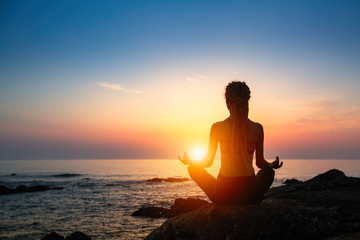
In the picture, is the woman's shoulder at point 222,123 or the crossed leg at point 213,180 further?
the crossed leg at point 213,180

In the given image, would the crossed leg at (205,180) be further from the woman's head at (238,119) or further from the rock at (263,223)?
the woman's head at (238,119)

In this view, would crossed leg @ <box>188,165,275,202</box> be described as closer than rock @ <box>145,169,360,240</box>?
No

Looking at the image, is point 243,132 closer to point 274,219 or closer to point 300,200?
point 274,219

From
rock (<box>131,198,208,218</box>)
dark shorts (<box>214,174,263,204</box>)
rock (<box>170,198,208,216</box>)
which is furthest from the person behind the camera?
rock (<box>170,198,208,216</box>)

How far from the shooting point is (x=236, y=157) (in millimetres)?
4789

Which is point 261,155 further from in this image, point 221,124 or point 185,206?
point 185,206

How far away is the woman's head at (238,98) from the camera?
4742 mm

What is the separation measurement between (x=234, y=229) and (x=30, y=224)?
→ 18471 millimetres

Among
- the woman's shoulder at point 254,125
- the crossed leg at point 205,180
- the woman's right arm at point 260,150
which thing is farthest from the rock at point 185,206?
the woman's shoulder at point 254,125

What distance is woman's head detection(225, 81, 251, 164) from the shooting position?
4.76 metres

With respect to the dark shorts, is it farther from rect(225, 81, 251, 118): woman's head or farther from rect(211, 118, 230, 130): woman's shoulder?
rect(225, 81, 251, 118): woman's head

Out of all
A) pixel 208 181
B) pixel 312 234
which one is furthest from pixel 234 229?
pixel 312 234

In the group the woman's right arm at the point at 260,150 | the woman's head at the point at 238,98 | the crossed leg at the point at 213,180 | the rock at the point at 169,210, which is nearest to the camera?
the woman's head at the point at 238,98

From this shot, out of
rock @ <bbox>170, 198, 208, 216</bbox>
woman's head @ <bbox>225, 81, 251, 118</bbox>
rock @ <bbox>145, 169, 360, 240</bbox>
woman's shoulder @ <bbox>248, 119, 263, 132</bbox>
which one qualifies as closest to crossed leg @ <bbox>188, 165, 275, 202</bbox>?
rock @ <bbox>145, 169, 360, 240</bbox>
